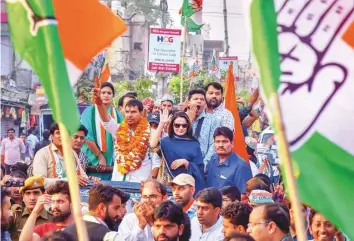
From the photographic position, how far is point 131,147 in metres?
10.8

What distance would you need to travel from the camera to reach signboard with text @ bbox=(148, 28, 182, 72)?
26125 millimetres

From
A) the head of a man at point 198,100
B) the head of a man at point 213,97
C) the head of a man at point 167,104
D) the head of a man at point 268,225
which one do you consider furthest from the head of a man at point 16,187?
the head of a man at point 268,225

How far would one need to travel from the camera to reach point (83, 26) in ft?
19.2

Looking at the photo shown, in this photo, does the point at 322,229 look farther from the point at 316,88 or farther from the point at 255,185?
the point at 255,185

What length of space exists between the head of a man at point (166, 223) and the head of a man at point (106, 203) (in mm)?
622

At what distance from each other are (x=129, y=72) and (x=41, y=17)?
82.0m

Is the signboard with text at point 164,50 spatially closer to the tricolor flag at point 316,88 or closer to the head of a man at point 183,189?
the head of a man at point 183,189

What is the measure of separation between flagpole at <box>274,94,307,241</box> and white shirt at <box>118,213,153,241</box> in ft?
7.92

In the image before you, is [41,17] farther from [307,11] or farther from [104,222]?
[104,222]

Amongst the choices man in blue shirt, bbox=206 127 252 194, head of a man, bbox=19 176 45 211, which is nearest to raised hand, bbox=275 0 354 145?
head of a man, bbox=19 176 45 211

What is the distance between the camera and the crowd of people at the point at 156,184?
7281 mm

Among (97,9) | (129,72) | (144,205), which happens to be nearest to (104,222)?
(144,205)

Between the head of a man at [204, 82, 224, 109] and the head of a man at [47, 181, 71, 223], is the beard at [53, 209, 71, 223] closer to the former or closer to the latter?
the head of a man at [47, 181, 71, 223]

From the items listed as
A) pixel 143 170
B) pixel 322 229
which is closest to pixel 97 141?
pixel 143 170
